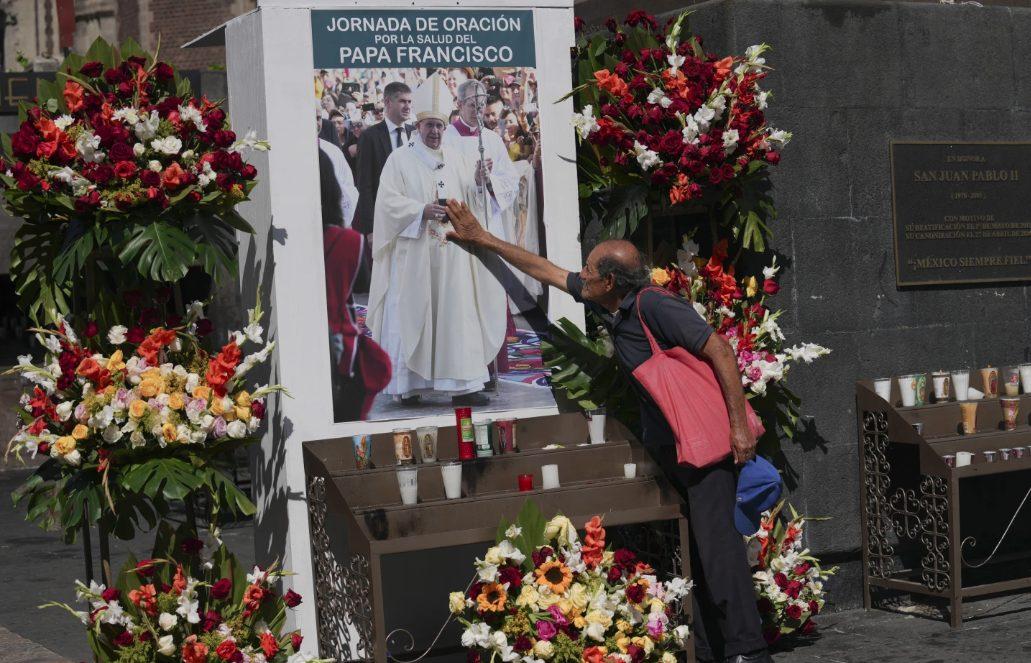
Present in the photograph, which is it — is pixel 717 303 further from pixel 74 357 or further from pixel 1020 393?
pixel 74 357

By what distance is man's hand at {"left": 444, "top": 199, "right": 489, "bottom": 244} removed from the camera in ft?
21.8

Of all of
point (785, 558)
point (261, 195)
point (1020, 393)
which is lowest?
point (785, 558)

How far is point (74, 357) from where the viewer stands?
5590mm

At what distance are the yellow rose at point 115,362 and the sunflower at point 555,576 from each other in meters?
1.76

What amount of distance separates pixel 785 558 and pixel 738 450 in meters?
1.08

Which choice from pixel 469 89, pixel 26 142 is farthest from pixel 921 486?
pixel 26 142

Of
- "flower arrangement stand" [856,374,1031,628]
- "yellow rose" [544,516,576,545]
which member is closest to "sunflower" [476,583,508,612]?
"yellow rose" [544,516,576,545]

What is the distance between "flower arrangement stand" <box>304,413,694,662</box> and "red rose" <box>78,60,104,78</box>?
173 cm

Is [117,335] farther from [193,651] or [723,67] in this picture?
→ [723,67]

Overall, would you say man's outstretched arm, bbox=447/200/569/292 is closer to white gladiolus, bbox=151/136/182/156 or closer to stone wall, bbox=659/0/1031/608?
stone wall, bbox=659/0/1031/608

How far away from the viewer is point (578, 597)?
18.8 feet

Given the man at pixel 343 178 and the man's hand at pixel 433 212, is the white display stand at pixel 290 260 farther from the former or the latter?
the man's hand at pixel 433 212

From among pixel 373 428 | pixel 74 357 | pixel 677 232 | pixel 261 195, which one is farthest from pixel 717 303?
pixel 74 357

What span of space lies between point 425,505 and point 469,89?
198cm
